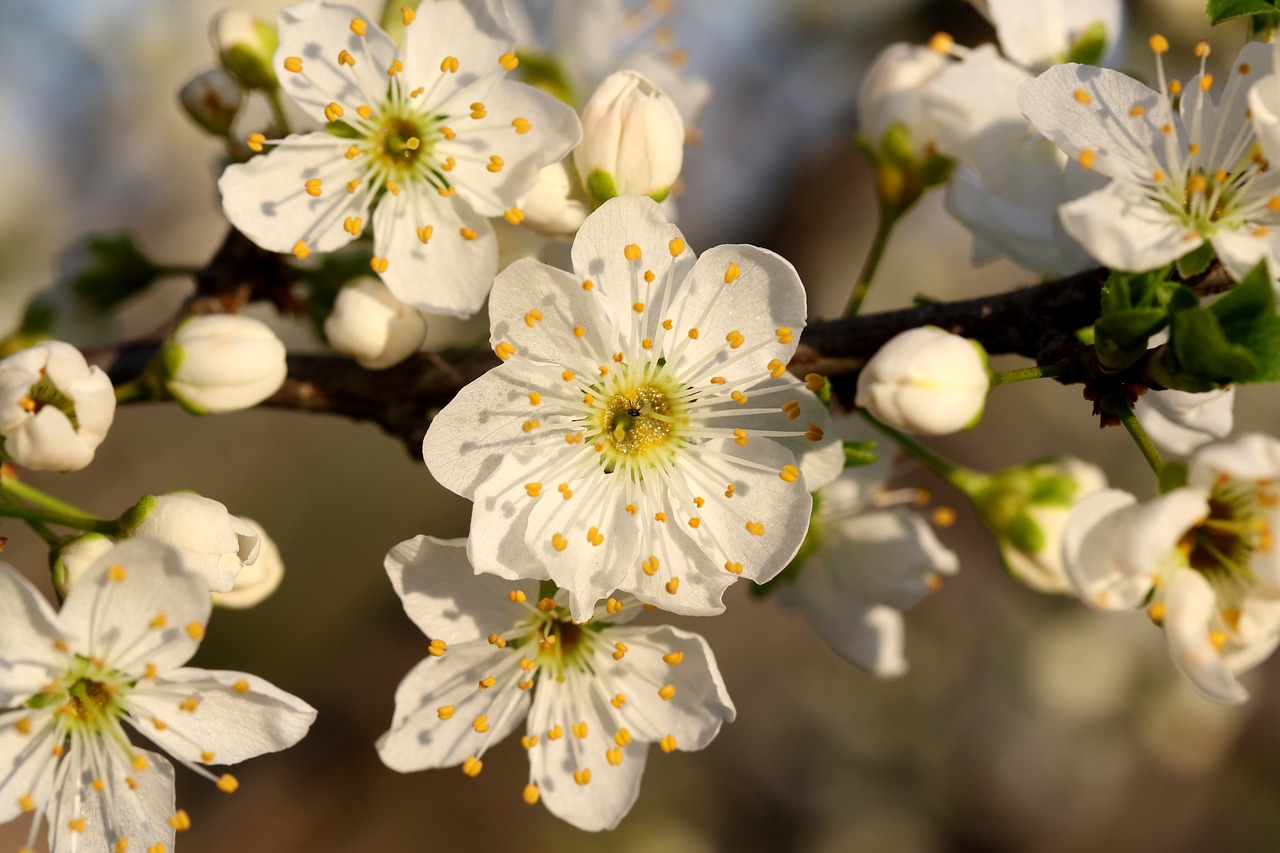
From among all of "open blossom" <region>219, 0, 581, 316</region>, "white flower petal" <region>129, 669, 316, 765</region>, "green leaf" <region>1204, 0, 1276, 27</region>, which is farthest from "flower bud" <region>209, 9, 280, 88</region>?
"green leaf" <region>1204, 0, 1276, 27</region>

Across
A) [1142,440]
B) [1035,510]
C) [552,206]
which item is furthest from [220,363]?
[1035,510]

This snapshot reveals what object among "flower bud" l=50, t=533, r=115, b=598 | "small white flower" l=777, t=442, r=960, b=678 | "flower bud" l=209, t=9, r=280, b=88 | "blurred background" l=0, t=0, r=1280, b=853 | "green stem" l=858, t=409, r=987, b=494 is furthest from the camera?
Result: "blurred background" l=0, t=0, r=1280, b=853

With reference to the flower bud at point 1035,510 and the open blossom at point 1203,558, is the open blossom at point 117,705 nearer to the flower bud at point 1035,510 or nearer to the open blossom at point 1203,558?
the open blossom at point 1203,558

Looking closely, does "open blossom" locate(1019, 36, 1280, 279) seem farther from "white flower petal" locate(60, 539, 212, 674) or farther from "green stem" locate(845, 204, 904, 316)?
"white flower petal" locate(60, 539, 212, 674)

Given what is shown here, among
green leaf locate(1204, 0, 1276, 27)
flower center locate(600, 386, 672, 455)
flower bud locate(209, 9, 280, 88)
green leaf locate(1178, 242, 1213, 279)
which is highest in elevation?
green leaf locate(1204, 0, 1276, 27)

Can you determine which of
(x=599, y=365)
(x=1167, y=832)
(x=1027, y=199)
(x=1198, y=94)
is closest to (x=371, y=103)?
(x=599, y=365)

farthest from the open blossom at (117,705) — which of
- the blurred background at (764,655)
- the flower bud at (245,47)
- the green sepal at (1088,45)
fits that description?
the blurred background at (764,655)
